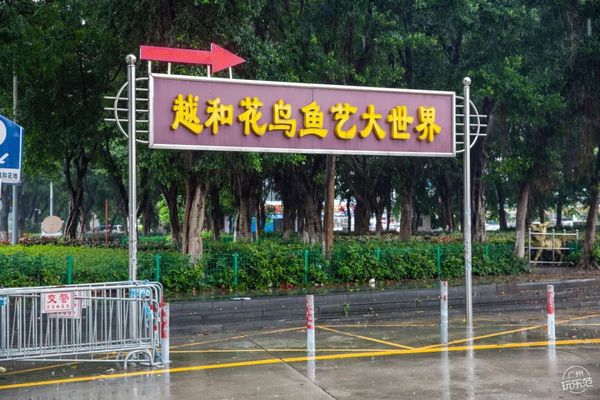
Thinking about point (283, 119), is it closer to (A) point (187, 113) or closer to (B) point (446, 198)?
(A) point (187, 113)

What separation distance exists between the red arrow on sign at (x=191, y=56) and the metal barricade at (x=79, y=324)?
4.06 metres

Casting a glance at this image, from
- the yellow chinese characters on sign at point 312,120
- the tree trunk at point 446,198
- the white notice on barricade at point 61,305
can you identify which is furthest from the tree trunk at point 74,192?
the white notice on barricade at point 61,305

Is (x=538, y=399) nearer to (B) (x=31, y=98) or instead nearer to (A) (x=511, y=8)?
(A) (x=511, y=8)

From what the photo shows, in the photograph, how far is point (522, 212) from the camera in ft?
85.5

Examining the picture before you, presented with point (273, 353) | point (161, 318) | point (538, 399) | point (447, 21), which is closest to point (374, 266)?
point (447, 21)

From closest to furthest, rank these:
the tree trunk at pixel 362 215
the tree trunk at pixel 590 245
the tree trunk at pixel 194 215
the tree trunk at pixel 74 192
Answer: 1. the tree trunk at pixel 194 215
2. the tree trunk at pixel 590 245
3. the tree trunk at pixel 74 192
4. the tree trunk at pixel 362 215

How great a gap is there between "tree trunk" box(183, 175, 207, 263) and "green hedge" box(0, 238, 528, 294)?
0.45m

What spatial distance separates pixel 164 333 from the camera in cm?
988

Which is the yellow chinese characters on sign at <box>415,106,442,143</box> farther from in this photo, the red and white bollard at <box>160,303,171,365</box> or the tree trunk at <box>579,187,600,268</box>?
the tree trunk at <box>579,187,600,268</box>

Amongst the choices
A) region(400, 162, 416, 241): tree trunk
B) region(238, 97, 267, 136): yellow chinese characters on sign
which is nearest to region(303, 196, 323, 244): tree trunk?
region(400, 162, 416, 241): tree trunk

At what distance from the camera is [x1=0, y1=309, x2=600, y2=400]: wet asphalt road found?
816 cm

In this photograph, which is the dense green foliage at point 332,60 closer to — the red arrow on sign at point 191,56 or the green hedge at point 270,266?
the green hedge at point 270,266

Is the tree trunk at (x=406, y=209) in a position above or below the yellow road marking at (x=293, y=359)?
above

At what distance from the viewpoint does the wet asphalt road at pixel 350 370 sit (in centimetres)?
816
